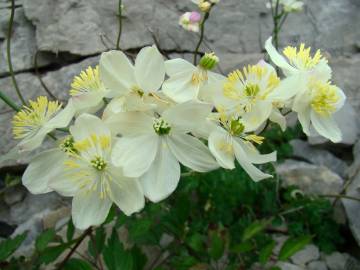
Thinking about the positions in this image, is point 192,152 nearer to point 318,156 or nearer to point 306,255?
point 306,255

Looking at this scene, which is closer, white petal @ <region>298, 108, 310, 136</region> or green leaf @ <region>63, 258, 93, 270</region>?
white petal @ <region>298, 108, 310, 136</region>

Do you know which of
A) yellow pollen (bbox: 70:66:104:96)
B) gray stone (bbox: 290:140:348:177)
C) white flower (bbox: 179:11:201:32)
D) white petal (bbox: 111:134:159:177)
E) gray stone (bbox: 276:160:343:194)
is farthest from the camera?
gray stone (bbox: 290:140:348:177)

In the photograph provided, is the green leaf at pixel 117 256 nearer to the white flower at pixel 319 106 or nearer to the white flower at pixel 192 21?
the white flower at pixel 319 106

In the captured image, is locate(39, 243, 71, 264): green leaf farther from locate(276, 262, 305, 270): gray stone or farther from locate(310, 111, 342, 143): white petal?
locate(276, 262, 305, 270): gray stone

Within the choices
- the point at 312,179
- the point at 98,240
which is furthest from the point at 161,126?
the point at 312,179

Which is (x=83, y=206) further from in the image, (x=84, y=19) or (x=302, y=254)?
(x=84, y=19)

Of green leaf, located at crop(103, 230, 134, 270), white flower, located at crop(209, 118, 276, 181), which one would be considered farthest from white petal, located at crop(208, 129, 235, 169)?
green leaf, located at crop(103, 230, 134, 270)

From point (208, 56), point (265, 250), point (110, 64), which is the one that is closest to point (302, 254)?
point (265, 250)
